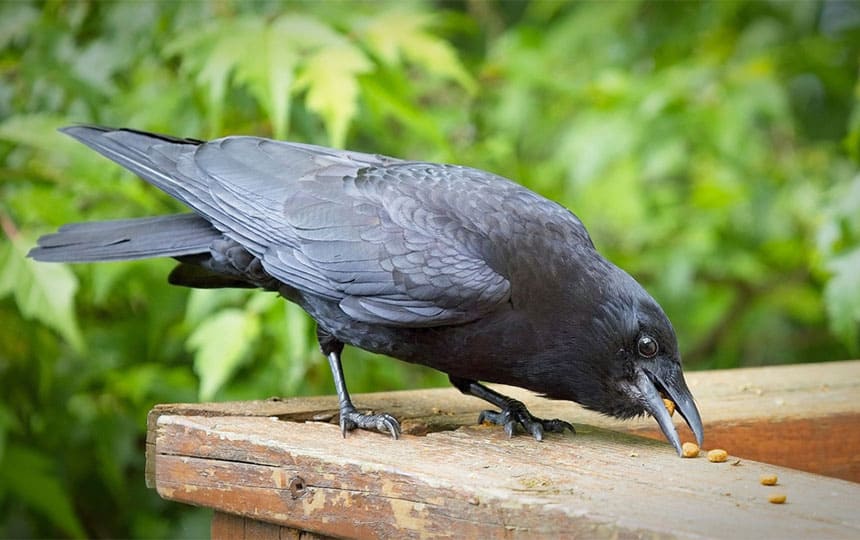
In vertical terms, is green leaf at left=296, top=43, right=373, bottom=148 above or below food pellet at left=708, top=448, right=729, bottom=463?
above

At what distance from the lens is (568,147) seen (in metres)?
4.54

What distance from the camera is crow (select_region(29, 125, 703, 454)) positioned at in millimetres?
2510

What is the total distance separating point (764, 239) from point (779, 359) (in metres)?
0.78

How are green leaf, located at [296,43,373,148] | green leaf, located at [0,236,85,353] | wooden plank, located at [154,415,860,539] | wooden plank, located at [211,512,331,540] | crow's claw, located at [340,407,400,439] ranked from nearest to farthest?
1. wooden plank, located at [154,415,860,539]
2. wooden plank, located at [211,512,331,540]
3. crow's claw, located at [340,407,400,439]
4. green leaf, located at [0,236,85,353]
5. green leaf, located at [296,43,373,148]

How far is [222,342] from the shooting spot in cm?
336

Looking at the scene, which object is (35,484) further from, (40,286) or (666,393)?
(666,393)

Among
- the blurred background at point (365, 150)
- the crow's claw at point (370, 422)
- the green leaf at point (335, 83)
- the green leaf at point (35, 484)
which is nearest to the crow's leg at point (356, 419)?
the crow's claw at point (370, 422)

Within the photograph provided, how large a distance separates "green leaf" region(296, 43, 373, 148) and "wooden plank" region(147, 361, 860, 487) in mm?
848

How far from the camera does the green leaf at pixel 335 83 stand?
322cm

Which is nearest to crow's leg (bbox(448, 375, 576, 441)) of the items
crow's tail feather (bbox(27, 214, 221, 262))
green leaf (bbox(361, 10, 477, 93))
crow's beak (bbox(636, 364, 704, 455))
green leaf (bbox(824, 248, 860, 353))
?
crow's beak (bbox(636, 364, 704, 455))

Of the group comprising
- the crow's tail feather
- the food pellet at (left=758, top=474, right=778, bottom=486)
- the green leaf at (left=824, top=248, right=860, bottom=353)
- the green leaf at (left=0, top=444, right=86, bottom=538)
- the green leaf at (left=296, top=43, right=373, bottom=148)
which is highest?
the green leaf at (left=296, top=43, right=373, bottom=148)

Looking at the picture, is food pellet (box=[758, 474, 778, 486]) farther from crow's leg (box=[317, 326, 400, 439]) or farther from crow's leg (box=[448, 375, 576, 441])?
crow's leg (box=[317, 326, 400, 439])

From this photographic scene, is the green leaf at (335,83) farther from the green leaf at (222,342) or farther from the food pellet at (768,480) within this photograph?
the food pellet at (768,480)

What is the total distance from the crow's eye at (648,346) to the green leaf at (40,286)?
1.56m
